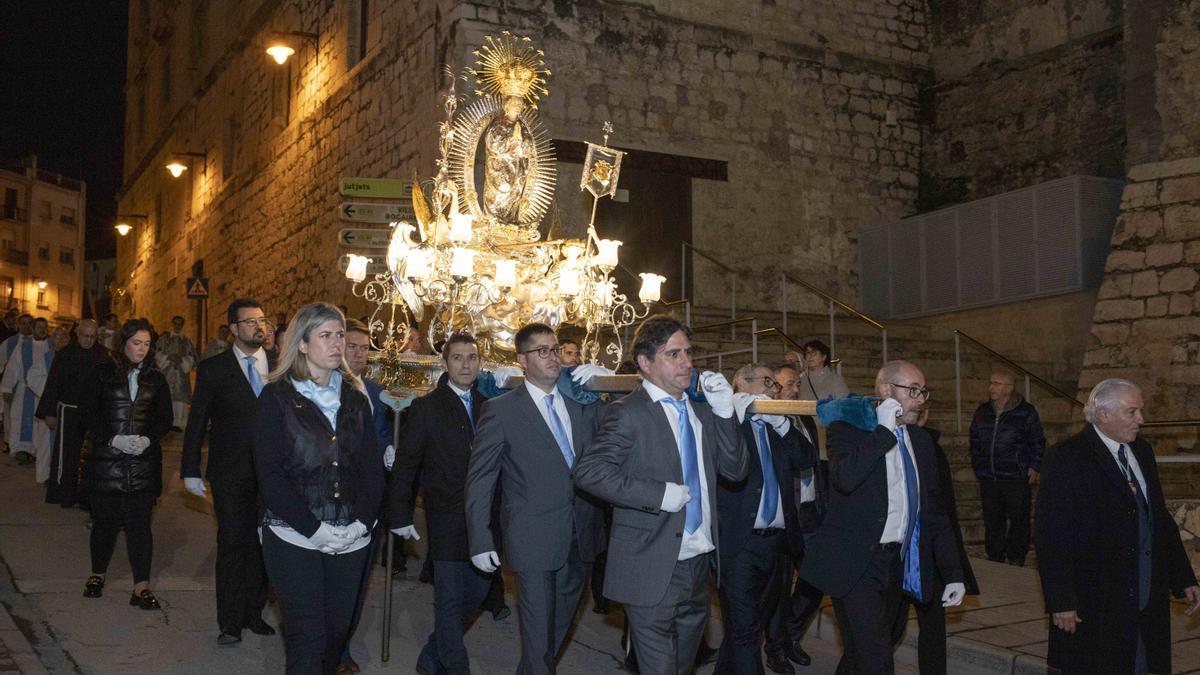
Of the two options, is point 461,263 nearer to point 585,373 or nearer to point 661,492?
point 585,373

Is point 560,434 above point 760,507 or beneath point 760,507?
above

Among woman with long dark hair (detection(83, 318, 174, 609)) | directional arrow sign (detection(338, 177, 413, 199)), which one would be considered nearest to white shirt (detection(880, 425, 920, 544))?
woman with long dark hair (detection(83, 318, 174, 609))

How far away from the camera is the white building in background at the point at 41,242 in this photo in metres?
57.8

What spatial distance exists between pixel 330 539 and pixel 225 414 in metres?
2.39

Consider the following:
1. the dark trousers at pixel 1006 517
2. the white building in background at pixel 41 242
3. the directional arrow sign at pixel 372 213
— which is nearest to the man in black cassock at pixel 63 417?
the directional arrow sign at pixel 372 213

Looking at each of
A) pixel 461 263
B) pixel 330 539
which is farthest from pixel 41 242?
pixel 330 539

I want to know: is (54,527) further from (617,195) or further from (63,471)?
(617,195)

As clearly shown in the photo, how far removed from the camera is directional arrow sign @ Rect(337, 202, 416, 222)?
11.9 meters

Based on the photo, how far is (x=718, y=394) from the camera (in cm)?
463

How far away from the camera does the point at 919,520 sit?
5.02 metres

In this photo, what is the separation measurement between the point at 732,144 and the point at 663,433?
12908 mm

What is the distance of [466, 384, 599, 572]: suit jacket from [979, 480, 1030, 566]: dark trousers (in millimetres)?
5624

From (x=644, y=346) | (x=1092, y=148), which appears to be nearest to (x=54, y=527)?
(x=644, y=346)

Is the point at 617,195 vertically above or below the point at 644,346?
above
